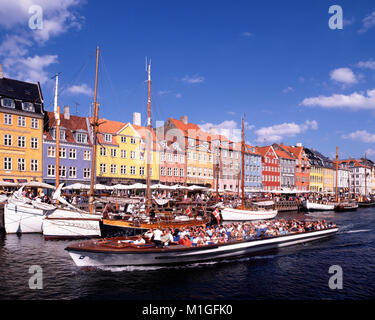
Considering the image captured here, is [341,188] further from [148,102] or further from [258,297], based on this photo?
[258,297]

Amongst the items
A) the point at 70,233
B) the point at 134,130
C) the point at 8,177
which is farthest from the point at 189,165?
the point at 70,233

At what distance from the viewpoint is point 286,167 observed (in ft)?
292

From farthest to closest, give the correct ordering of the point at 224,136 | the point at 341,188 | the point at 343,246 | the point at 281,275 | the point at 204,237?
1. the point at 341,188
2. the point at 224,136
3. the point at 343,246
4. the point at 204,237
5. the point at 281,275

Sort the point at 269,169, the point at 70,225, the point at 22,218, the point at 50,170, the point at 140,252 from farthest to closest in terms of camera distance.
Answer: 1. the point at 269,169
2. the point at 50,170
3. the point at 22,218
4. the point at 70,225
5. the point at 140,252

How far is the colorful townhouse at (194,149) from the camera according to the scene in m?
63.3

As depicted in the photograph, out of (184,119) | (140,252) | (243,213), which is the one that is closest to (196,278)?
(140,252)

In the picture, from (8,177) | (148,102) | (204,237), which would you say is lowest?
(204,237)

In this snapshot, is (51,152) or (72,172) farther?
(72,172)

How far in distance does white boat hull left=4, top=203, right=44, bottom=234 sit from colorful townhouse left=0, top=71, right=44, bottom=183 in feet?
48.8

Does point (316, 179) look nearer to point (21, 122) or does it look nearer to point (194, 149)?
point (194, 149)

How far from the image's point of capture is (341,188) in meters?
118

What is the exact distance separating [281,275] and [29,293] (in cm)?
1336

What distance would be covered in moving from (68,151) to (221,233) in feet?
106

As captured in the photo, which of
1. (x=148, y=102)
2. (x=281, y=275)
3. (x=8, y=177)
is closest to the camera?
(x=281, y=275)
